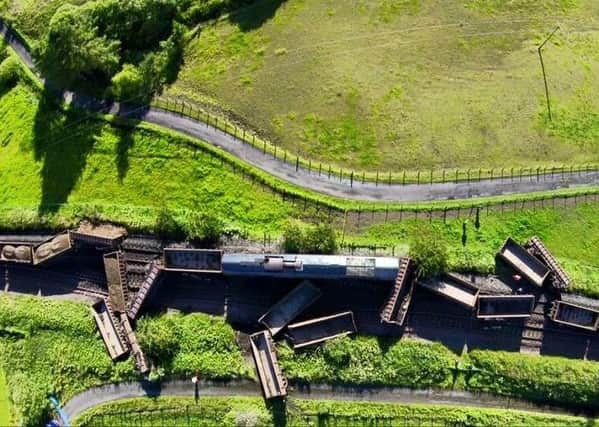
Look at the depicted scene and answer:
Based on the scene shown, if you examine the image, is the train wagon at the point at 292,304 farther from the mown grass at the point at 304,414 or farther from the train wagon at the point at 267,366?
the mown grass at the point at 304,414

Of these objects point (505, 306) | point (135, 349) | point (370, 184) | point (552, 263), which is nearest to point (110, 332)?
point (135, 349)

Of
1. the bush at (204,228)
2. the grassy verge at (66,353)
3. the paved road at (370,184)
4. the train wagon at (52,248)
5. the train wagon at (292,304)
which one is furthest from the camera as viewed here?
the train wagon at (52,248)

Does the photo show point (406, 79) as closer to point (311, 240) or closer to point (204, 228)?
point (311, 240)

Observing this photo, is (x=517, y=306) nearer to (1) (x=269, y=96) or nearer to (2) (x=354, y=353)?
(2) (x=354, y=353)

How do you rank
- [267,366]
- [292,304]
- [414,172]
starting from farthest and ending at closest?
1. [414,172]
2. [292,304]
3. [267,366]

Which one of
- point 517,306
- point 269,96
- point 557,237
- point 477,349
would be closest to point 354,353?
point 477,349

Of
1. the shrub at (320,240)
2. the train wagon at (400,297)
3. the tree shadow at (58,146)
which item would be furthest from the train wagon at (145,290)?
the train wagon at (400,297)

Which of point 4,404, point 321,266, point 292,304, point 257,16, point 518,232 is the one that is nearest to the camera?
point 321,266
